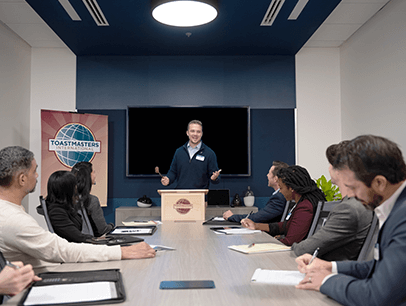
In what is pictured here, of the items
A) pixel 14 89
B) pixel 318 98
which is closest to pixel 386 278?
pixel 318 98

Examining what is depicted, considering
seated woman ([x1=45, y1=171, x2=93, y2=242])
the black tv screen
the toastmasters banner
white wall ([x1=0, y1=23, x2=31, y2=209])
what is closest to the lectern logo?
seated woman ([x1=45, y1=171, x2=93, y2=242])

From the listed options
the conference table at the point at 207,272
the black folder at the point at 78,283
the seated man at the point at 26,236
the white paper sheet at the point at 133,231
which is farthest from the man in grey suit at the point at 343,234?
the white paper sheet at the point at 133,231

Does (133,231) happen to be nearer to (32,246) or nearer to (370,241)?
(32,246)

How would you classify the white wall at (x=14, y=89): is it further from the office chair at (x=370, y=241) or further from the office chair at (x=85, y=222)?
the office chair at (x=370, y=241)

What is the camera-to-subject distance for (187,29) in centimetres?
479

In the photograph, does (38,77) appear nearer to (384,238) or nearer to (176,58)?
(176,58)

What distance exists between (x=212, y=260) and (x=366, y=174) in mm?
925

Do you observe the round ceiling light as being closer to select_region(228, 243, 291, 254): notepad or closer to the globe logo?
the globe logo

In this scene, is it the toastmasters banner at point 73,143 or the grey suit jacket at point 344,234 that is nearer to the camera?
the grey suit jacket at point 344,234

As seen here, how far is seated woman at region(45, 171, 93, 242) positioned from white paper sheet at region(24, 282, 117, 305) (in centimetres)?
101

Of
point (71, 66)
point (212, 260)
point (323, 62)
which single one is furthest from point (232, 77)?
point (212, 260)

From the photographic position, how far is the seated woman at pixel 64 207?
92.4 inches

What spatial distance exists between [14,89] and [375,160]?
210 inches

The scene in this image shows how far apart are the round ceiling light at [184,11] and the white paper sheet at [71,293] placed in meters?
3.10
